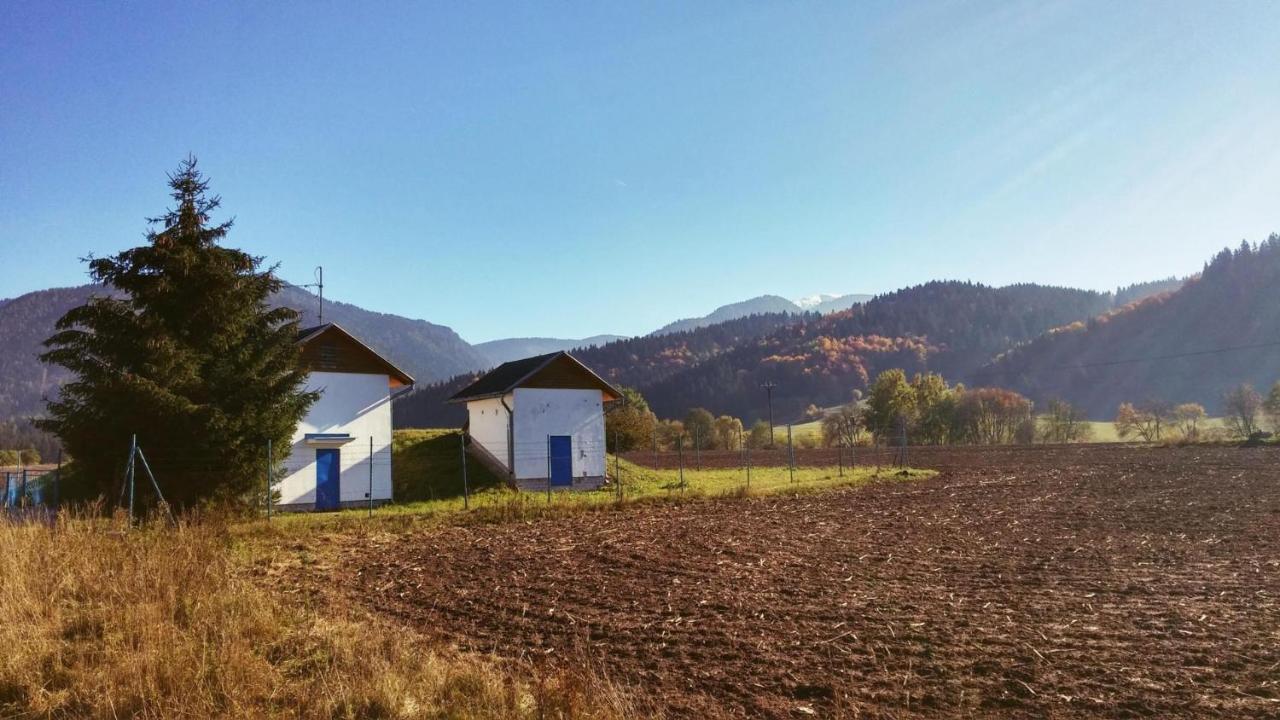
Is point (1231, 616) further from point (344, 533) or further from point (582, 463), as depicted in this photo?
point (582, 463)

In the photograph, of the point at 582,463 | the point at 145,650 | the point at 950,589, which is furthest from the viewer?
the point at 582,463

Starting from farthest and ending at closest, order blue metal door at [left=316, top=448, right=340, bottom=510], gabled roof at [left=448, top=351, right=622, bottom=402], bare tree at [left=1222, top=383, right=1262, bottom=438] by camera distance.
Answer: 1. bare tree at [left=1222, top=383, right=1262, bottom=438]
2. gabled roof at [left=448, top=351, right=622, bottom=402]
3. blue metal door at [left=316, top=448, right=340, bottom=510]

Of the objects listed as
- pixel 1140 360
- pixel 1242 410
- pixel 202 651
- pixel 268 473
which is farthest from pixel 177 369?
pixel 1140 360

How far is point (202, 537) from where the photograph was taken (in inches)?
439

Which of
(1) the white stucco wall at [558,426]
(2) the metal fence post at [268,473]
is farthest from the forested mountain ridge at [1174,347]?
(2) the metal fence post at [268,473]

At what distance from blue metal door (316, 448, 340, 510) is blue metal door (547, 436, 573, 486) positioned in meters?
8.14

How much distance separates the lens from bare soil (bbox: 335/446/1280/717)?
248 inches

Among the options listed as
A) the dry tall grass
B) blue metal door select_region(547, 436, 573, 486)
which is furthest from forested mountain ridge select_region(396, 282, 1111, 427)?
the dry tall grass

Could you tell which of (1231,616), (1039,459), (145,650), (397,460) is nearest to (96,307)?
(145,650)

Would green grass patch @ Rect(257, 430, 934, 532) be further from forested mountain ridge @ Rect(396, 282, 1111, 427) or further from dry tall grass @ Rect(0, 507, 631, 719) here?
forested mountain ridge @ Rect(396, 282, 1111, 427)

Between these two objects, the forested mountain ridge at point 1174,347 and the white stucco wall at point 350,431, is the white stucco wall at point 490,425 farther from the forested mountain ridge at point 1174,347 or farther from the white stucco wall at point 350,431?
the forested mountain ridge at point 1174,347

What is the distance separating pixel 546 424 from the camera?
30359 millimetres

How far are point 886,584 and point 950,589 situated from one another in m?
0.83

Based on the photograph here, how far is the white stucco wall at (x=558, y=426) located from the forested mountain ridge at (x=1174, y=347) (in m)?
118
